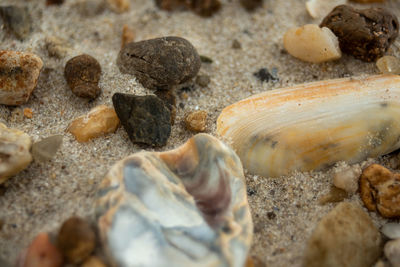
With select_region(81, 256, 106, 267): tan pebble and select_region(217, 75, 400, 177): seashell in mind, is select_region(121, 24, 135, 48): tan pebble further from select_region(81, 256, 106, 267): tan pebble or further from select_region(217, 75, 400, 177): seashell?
select_region(81, 256, 106, 267): tan pebble

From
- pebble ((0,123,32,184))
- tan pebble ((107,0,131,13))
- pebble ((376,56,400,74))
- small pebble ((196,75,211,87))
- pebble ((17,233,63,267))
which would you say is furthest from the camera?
tan pebble ((107,0,131,13))

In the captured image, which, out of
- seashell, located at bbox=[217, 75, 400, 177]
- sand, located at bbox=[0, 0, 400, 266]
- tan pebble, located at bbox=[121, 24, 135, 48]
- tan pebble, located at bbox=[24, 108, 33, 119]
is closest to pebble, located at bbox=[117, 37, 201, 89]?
sand, located at bbox=[0, 0, 400, 266]

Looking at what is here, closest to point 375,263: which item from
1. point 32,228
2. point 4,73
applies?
point 32,228

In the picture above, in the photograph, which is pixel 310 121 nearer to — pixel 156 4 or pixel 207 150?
pixel 207 150

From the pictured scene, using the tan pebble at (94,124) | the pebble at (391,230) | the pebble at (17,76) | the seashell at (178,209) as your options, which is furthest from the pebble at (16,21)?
the pebble at (391,230)

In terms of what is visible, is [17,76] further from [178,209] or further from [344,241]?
[344,241]
